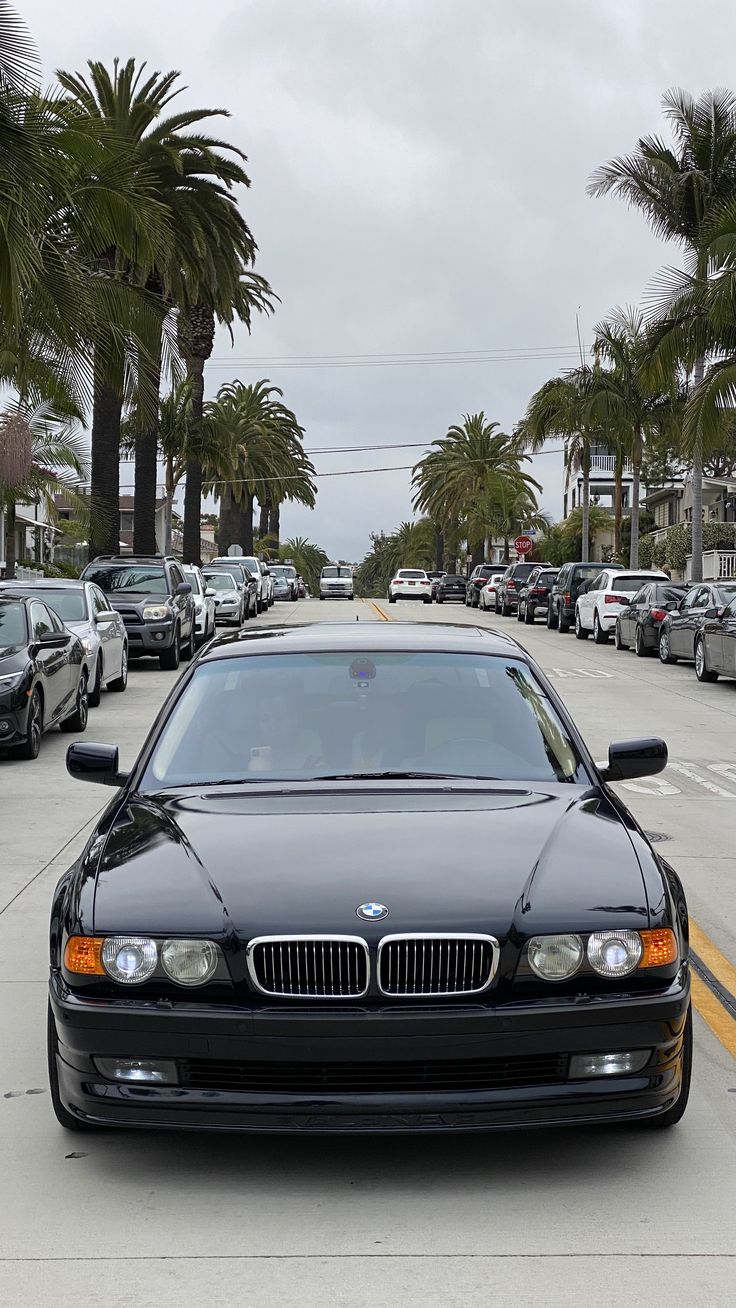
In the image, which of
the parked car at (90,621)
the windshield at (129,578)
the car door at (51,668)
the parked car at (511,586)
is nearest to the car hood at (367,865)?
the car door at (51,668)

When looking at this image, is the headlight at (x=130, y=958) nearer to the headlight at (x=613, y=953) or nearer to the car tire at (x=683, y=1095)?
the headlight at (x=613, y=953)

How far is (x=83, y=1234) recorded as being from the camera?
3902 millimetres

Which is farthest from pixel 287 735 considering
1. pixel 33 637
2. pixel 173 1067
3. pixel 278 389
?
pixel 278 389

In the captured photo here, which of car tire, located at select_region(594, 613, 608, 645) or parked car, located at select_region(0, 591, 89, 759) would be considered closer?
parked car, located at select_region(0, 591, 89, 759)

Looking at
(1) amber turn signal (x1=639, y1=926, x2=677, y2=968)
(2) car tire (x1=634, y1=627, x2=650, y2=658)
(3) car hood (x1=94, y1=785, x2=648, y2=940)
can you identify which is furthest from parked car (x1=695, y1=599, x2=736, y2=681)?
(1) amber turn signal (x1=639, y1=926, x2=677, y2=968)

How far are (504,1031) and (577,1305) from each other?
27.7 inches

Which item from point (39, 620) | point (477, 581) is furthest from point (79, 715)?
point (477, 581)

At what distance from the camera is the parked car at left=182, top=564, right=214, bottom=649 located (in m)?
29.8

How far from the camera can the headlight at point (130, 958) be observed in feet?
13.5

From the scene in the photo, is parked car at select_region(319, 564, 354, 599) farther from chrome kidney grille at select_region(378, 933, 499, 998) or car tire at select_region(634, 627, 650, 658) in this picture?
chrome kidney grille at select_region(378, 933, 499, 998)

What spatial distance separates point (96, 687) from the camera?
18.1m

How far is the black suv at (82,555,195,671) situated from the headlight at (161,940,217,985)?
19.9 m

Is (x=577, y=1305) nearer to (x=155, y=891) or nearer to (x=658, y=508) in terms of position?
(x=155, y=891)

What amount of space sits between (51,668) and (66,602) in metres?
4.64
